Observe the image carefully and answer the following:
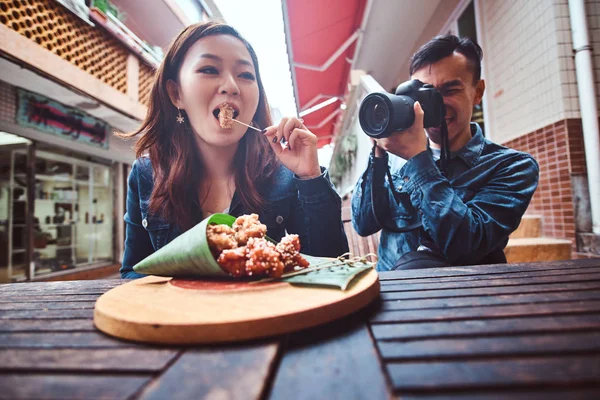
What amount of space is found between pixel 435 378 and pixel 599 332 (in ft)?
0.99

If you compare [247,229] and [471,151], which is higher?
[471,151]

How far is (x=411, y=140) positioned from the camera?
4.88ft

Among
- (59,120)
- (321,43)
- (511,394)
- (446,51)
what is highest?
(321,43)

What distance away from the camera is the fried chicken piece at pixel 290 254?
86 centimetres

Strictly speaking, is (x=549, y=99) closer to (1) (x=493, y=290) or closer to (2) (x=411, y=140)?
(2) (x=411, y=140)

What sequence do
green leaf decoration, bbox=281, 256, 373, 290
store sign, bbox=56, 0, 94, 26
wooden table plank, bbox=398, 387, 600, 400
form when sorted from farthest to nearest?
store sign, bbox=56, 0, 94, 26, green leaf decoration, bbox=281, 256, 373, 290, wooden table plank, bbox=398, 387, 600, 400

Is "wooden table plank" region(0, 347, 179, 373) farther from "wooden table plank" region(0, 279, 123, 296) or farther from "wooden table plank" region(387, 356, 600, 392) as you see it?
"wooden table plank" region(0, 279, 123, 296)

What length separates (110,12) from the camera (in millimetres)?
4910

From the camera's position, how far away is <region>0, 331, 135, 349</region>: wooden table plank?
21.2 inches

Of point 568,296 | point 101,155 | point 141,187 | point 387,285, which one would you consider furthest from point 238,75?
point 101,155

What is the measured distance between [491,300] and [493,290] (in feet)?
0.29

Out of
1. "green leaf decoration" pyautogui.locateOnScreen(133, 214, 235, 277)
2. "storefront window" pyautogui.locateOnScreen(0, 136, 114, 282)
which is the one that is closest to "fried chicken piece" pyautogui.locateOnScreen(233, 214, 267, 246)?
"green leaf decoration" pyautogui.locateOnScreen(133, 214, 235, 277)

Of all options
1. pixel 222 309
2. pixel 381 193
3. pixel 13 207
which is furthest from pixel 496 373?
pixel 13 207

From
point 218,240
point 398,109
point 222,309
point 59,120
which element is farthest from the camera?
point 59,120
